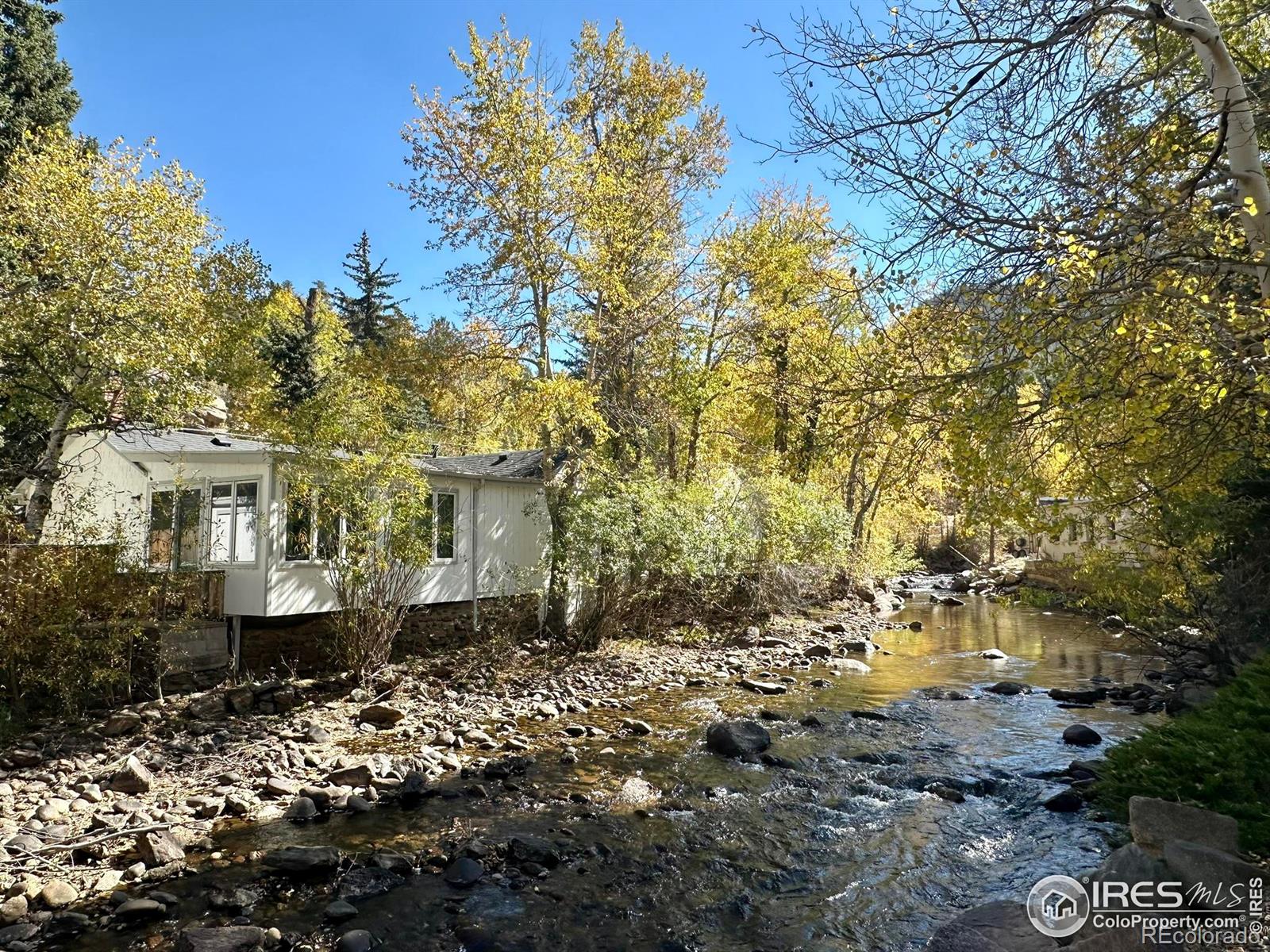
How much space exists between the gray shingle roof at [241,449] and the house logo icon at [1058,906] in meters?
10.0

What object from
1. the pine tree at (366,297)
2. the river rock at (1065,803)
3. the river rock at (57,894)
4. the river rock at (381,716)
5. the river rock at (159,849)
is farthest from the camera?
the pine tree at (366,297)

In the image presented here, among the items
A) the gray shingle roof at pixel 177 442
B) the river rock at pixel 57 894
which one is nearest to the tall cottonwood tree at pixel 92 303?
the gray shingle roof at pixel 177 442

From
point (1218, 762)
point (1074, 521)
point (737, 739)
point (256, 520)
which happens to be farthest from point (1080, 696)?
point (256, 520)

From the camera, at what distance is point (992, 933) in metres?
4.31

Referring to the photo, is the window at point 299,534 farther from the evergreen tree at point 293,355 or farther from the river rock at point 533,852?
the evergreen tree at point 293,355

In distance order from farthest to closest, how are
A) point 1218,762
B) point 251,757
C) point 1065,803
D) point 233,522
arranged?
point 233,522 → point 251,757 → point 1065,803 → point 1218,762

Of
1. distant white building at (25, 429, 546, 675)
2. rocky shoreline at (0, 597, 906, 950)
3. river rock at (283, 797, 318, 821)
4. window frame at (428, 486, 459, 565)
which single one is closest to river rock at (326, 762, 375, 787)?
rocky shoreline at (0, 597, 906, 950)

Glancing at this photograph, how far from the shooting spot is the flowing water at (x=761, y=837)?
4.92 meters

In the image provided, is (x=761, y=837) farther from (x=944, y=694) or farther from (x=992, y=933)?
(x=944, y=694)

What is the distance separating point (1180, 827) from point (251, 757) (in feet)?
26.8

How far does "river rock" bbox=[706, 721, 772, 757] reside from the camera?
27.7ft

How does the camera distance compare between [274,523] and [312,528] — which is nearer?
[274,523]

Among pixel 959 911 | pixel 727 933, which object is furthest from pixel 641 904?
pixel 959 911

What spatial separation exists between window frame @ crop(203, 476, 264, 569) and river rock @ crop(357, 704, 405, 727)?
10.5 ft
